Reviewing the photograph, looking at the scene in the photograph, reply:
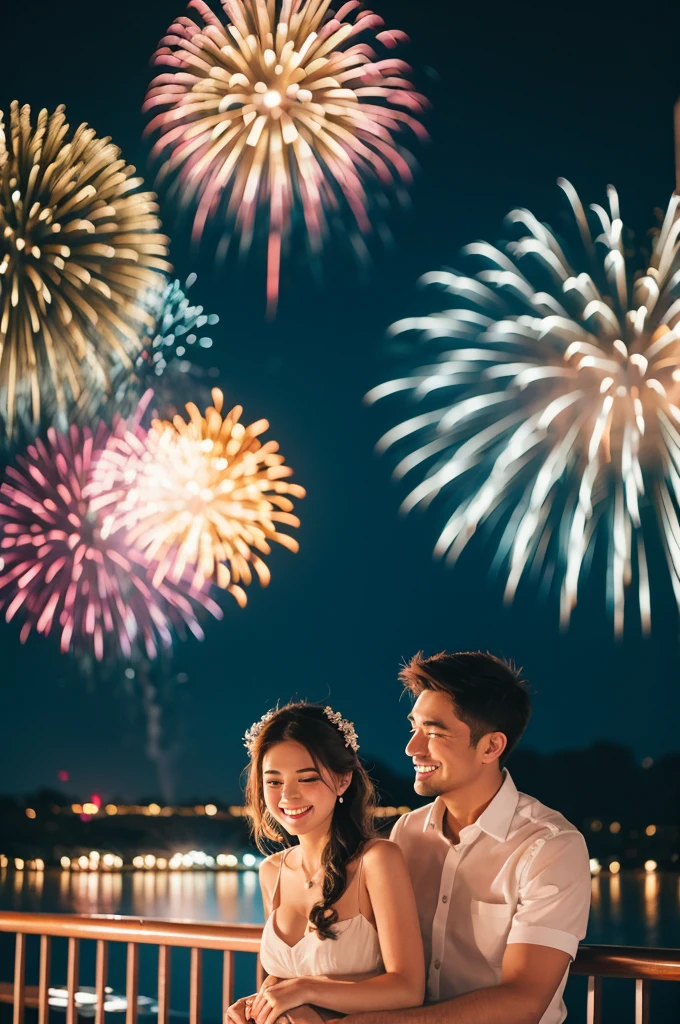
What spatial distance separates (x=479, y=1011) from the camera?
1.73 metres

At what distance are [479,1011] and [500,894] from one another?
8.2 inches

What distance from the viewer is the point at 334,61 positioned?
730 cm

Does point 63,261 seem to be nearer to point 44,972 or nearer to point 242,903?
point 44,972

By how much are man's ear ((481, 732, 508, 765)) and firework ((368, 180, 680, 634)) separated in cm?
574

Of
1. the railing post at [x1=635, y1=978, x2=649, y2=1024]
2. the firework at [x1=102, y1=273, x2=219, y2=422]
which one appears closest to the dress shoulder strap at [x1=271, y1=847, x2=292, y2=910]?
the railing post at [x1=635, y1=978, x2=649, y2=1024]

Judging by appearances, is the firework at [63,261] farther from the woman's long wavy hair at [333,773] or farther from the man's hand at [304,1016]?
the man's hand at [304,1016]

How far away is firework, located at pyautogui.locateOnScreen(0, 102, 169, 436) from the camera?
24.0 feet

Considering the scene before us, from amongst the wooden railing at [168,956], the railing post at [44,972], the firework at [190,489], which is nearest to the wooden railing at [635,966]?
the wooden railing at [168,956]

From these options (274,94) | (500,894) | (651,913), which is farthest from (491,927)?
(651,913)

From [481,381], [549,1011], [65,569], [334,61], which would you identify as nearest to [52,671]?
[65,569]

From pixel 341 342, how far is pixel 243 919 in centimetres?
2070

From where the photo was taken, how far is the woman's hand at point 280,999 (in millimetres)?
1800

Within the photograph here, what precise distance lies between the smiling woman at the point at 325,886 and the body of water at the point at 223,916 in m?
16.2

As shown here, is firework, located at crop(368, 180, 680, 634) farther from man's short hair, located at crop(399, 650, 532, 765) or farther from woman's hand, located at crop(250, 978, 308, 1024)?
woman's hand, located at crop(250, 978, 308, 1024)
